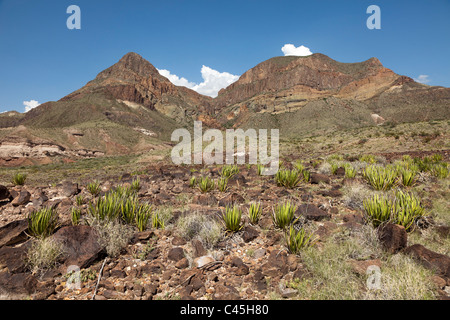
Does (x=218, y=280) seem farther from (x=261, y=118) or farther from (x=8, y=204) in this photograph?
(x=261, y=118)

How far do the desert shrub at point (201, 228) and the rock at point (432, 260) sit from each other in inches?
102

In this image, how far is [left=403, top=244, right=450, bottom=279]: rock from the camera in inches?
99.0

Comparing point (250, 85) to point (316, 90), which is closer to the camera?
point (316, 90)

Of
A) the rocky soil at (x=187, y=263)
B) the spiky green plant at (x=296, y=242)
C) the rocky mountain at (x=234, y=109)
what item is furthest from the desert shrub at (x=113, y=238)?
the rocky mountain at (x=234, y=109)

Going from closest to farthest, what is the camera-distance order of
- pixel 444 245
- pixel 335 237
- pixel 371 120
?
pixel 444 245
pixel 335 237
pixel 371 120

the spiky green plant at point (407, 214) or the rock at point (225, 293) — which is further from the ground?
the spiky green plant at point (407, 214)

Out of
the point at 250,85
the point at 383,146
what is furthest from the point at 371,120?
the point at 250,85

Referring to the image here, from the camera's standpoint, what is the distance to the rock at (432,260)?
8.25 ft

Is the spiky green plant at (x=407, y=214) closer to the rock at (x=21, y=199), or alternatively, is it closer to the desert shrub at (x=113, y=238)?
the desert shrub at (x=113, y=238)

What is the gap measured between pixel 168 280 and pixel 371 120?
9672 cm

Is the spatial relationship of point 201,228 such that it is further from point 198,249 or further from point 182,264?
point 182,264

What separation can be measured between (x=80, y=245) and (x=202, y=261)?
6.05 feet

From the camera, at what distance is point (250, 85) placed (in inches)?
6993

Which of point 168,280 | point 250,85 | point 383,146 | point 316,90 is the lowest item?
point 168,280
